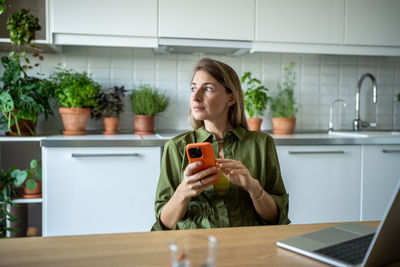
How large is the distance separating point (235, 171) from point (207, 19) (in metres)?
1.72

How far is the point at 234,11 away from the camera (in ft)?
8.66

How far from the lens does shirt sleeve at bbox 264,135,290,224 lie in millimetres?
1344

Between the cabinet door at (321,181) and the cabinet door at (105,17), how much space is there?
126cm

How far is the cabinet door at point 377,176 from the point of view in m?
2.57

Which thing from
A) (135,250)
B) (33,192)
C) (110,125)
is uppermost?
(110,125)

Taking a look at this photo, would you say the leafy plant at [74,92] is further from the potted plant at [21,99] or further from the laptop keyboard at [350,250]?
the laptop keyboard at [350,250]

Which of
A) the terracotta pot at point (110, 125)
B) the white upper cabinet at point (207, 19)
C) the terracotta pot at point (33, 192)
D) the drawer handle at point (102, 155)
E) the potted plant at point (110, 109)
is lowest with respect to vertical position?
the terracotta pot at point (33, 192)

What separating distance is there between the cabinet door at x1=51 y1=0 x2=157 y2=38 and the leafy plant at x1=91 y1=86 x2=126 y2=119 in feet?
1.50

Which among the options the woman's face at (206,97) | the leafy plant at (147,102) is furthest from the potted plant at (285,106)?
the woman's face at (206,97)

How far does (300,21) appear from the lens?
9.00ft

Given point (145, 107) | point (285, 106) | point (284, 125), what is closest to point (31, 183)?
point (145, 107)

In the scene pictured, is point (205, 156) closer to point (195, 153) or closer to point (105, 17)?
point (195, 153)

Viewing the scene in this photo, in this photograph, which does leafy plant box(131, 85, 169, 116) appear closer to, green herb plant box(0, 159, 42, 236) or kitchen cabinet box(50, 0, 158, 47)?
kitchen cabinet box(50, 0, 158, 47)

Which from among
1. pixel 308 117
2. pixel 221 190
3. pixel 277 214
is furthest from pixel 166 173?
pixel 308 117
